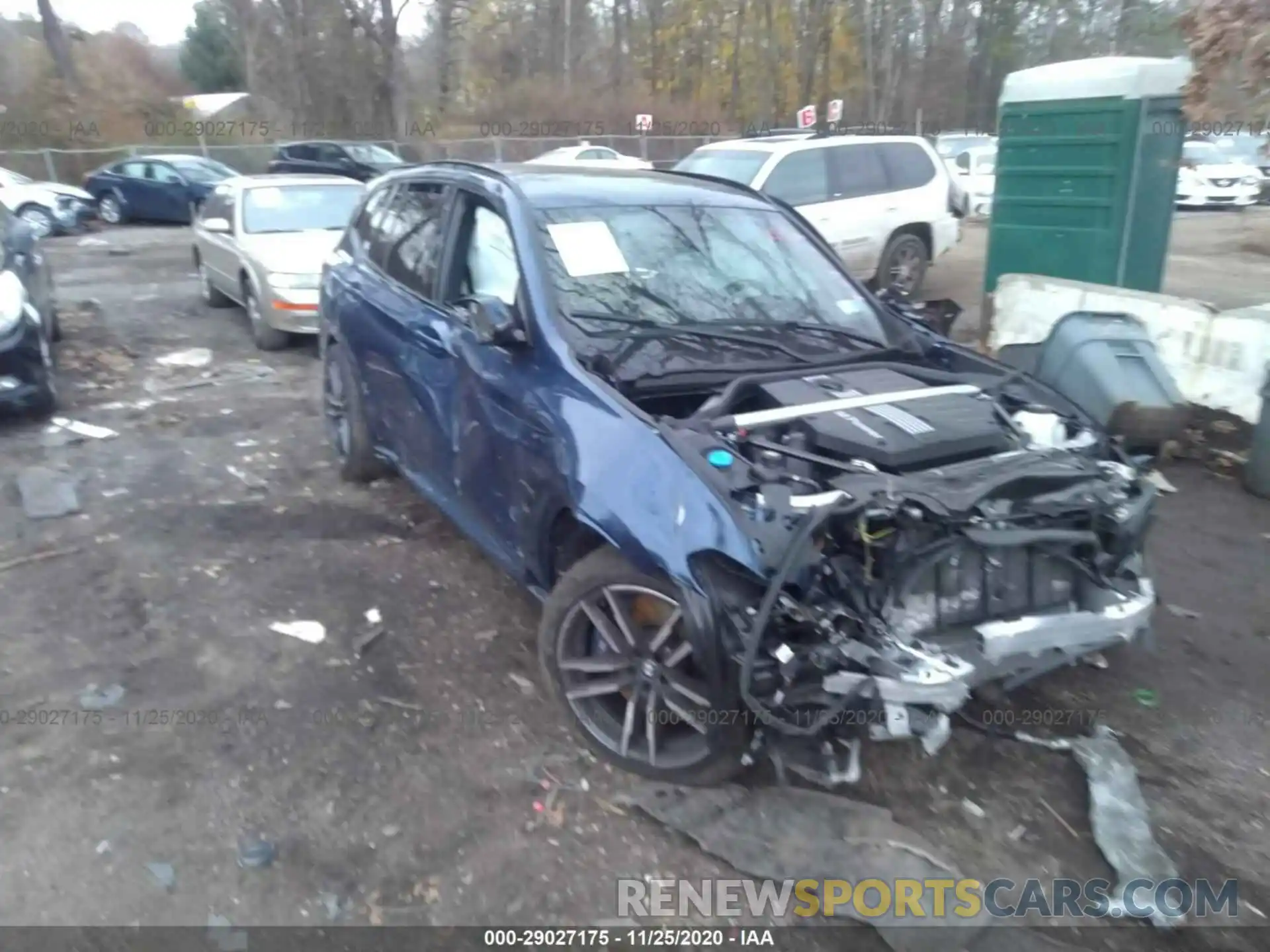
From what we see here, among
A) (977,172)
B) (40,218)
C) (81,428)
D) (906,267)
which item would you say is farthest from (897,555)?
(40,218)

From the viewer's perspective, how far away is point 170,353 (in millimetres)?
9586

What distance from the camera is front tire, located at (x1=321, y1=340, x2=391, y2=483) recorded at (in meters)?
5.63

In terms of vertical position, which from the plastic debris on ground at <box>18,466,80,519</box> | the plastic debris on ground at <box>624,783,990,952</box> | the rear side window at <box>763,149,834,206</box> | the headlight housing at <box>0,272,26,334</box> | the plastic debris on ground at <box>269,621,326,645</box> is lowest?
the plastic debris on ground at <box>624,783,990,952</box>

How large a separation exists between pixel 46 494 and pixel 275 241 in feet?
14.6

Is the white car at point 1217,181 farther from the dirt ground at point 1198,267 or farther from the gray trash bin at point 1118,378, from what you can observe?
the gray trash bin at point 1118,378

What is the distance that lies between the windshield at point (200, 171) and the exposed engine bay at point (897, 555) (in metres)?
22.0

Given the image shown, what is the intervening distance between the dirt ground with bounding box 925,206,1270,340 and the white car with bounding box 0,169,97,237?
1703 cm

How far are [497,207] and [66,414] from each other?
195 inches

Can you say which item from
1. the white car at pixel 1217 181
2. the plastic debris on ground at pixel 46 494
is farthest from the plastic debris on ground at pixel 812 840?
the white car at pixel 1217 181

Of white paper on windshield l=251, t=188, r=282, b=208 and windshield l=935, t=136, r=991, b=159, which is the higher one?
windshield l=935, t=136, r=991, b=159

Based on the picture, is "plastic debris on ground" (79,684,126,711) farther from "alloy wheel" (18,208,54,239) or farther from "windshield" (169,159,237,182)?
"windshield" (169,159,237,182)

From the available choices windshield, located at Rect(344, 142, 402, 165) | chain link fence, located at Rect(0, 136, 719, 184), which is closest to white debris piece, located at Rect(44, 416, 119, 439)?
windshield, located at Rect(344, 142, 402, 165)

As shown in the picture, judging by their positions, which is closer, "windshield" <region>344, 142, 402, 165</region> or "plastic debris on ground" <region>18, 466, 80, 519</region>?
"plastic debris on ground" <region>18, 466, 80, 519</region>

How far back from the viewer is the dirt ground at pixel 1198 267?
11414 mm
